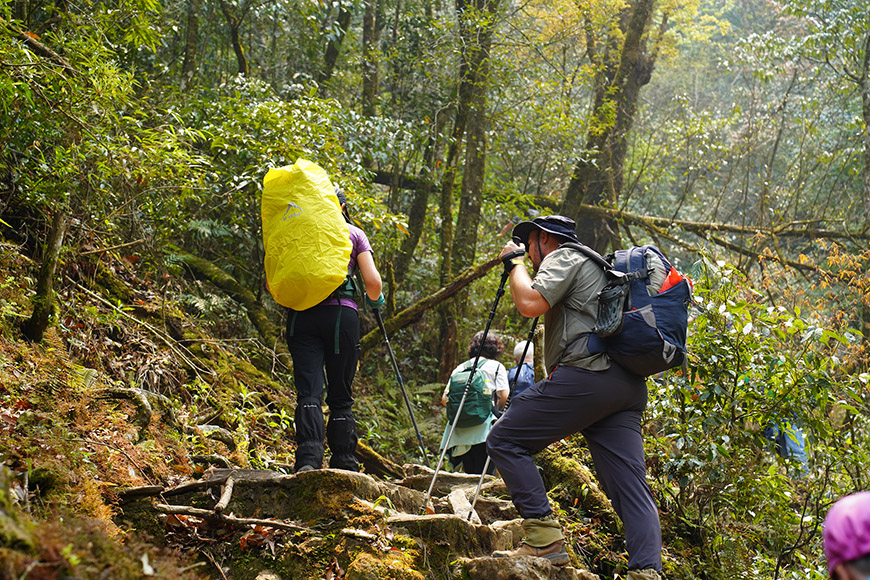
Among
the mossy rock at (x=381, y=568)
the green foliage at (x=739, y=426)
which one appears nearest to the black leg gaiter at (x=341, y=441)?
the mossy rock at (x=381, y=568)

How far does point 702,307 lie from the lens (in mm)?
5324

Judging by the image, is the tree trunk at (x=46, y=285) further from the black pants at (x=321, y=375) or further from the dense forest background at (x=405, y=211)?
the black pants at (x=321, y=375)

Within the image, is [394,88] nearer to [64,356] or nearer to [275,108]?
[275,108]

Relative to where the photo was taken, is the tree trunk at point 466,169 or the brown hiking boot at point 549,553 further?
the tree trunk at point 466,169

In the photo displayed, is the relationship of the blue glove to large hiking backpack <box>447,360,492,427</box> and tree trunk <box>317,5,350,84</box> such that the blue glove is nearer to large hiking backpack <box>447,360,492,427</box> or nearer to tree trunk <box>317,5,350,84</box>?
large hiking backpack <box>447,360,492,427</box>

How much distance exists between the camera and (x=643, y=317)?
3621 millimetres

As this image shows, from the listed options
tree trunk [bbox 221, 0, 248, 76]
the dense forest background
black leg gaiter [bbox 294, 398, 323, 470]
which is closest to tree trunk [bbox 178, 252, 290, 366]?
the dense forest background

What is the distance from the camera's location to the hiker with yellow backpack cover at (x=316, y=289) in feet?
14.5

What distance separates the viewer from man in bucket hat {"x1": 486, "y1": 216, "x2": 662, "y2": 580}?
3662 millimetres

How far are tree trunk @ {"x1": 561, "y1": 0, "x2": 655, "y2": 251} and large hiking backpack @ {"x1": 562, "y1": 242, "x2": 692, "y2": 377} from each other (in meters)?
8.41

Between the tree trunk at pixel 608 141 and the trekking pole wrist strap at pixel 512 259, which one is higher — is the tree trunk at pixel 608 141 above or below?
above

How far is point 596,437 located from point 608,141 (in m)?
10.0

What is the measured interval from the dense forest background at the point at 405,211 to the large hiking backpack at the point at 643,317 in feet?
5.45

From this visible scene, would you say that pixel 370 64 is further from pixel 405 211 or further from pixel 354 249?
pixel 354 249
